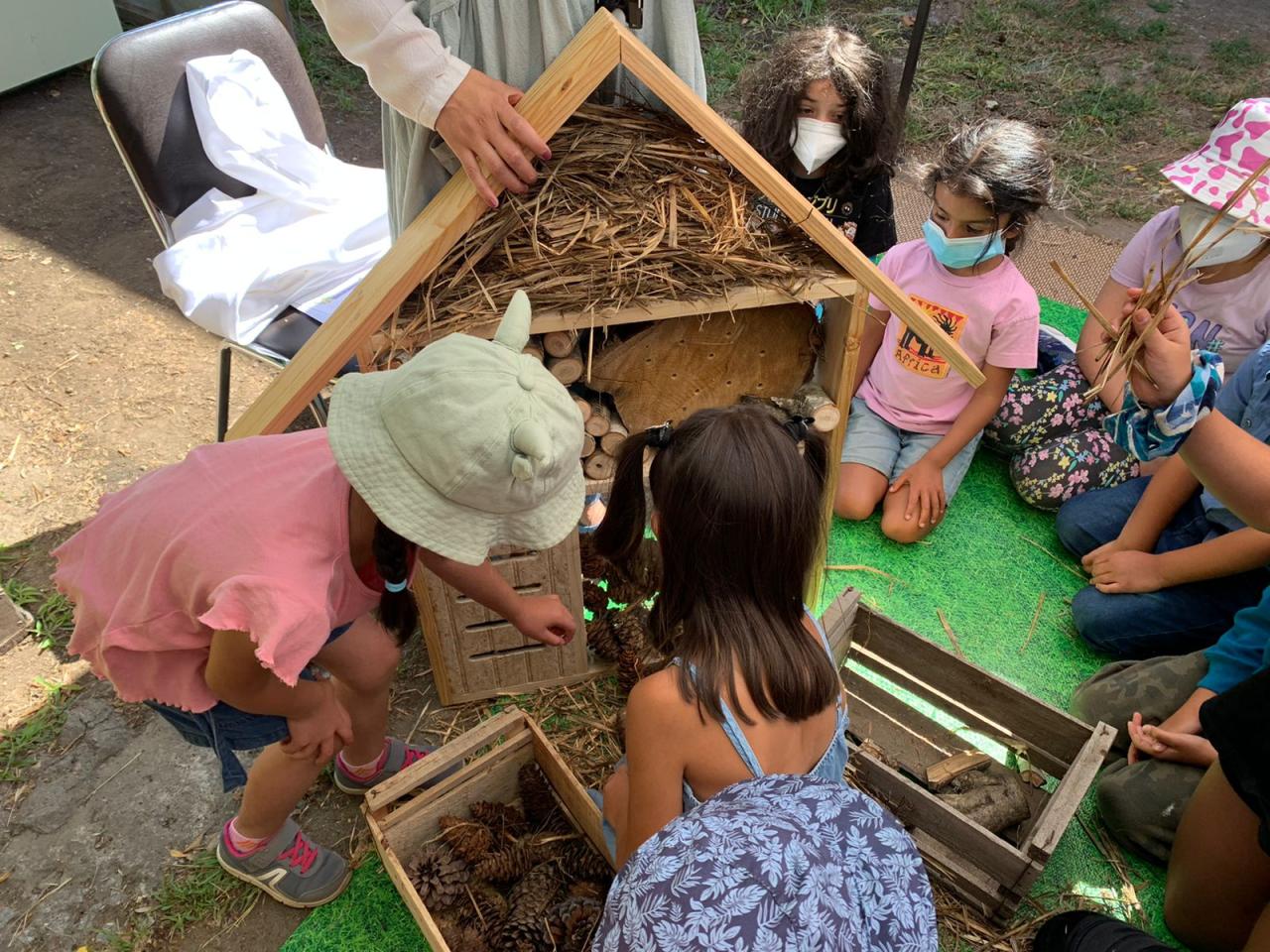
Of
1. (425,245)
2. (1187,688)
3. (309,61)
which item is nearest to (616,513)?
(425,245)

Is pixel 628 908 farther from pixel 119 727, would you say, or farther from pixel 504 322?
pixel 119 727

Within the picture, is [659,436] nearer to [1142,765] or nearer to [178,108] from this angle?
[1142,765]

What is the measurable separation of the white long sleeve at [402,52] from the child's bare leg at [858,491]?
1772mm

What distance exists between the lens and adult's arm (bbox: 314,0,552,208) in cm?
172

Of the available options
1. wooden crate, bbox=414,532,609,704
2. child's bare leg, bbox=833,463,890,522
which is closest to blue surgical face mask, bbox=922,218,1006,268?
child's bare leg, bbox=833,463,890,522

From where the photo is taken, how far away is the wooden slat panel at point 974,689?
2.12 meters

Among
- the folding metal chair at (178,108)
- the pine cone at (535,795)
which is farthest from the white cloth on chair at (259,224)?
the pine cone at (535,795)

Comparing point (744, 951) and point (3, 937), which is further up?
point (744, 951)

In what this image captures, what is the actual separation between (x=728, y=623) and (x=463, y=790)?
83 cm

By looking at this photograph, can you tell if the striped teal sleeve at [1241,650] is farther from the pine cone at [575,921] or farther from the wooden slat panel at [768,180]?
the pine cone at [575,921]

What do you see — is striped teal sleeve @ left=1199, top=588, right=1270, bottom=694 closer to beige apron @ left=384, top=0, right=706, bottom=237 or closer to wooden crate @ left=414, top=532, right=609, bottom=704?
wooden crate @ left=414, top=532, right=609, bottom=704

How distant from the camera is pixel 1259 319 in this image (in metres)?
2.68

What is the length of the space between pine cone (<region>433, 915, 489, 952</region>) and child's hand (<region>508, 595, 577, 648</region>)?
0.59 meters

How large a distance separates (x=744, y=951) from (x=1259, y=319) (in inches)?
101
